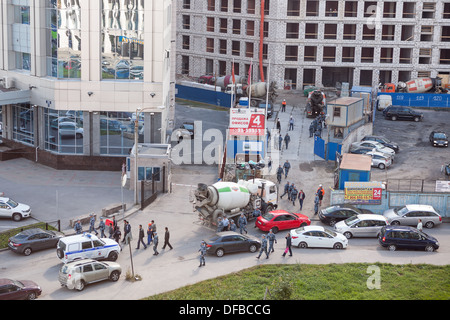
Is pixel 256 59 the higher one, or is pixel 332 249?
pixel 256 59

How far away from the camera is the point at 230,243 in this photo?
44.7 m

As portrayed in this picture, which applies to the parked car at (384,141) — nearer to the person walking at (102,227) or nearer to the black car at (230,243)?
the black car at (230,243)

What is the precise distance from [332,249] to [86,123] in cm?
2648

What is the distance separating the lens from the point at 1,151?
218ft

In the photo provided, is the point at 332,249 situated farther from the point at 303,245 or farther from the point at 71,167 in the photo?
the point at 71,167

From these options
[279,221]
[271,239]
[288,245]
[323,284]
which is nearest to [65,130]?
[279,221]

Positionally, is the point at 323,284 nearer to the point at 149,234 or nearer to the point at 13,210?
the point at 149,234

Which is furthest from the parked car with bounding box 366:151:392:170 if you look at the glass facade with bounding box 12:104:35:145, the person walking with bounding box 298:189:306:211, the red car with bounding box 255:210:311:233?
the glass facade with bounding box 12:104:35:145

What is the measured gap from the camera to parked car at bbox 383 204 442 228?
50.2m

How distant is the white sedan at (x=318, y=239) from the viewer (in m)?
46.0

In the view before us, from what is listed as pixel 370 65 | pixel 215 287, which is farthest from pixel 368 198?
pixel 370 65

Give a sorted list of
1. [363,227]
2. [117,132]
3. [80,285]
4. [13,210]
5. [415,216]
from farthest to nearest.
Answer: [117,132] < [13,210] < [415,216] < [363,227] < [80,285]

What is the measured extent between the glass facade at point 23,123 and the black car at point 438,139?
38341mm

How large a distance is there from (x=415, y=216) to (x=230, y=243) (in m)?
13.9
